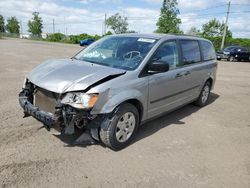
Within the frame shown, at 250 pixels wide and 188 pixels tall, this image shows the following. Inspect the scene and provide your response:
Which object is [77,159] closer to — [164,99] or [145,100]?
[145,100]

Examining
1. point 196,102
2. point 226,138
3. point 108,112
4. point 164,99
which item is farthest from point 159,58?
point 196,102

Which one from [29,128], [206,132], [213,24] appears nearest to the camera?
[29,128]

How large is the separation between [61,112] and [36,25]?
75763mm

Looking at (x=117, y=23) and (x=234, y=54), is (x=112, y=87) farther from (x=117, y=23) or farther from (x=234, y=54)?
(x=117, y=23)

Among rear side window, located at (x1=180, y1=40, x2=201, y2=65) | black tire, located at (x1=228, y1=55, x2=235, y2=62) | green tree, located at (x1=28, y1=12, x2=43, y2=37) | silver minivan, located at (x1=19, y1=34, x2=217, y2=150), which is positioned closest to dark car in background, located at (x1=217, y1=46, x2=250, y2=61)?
black tire, located at (x1=228, y1=55, x2=235, y2=62)

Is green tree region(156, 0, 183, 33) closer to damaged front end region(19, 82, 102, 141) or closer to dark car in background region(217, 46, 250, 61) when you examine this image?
dark car in background region(217, 46, 250, 61)

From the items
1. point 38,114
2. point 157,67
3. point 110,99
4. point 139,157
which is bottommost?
point 139,157

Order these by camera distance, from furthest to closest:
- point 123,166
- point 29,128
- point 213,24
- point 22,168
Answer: point 213,24, point 29,128, point 123,166, point 22,168

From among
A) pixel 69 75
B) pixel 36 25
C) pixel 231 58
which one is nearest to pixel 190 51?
pixel 69 75

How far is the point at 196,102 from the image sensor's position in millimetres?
6570

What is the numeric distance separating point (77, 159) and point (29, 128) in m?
1.38

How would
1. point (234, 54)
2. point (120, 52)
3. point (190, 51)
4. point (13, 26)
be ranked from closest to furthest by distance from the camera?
point (120, 52), point (190, 51), point (234, 54), point (13, 26)

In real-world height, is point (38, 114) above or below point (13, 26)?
below

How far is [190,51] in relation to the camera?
559 centimetres
